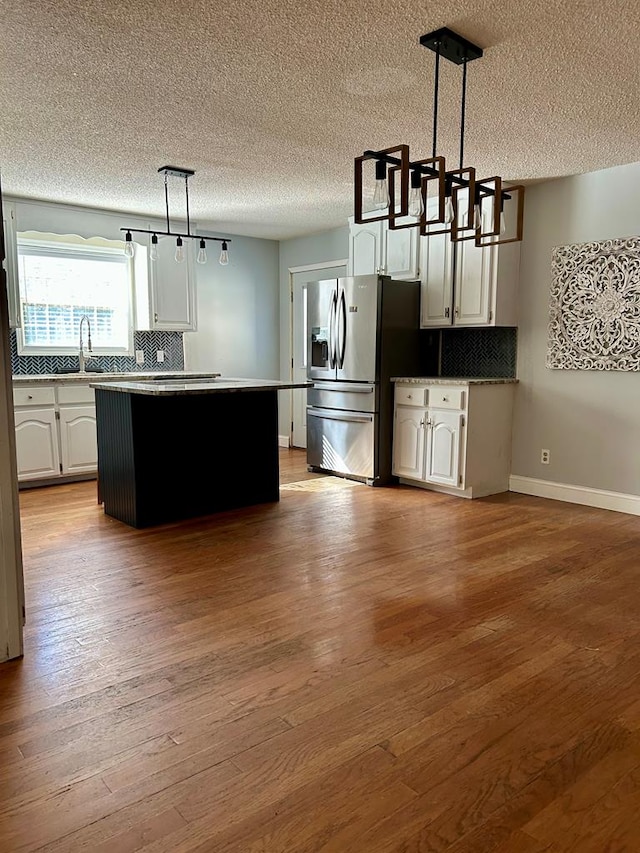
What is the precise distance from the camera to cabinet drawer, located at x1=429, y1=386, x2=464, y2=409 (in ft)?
15.0

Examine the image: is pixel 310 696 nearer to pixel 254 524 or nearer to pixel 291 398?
pixel 254 524

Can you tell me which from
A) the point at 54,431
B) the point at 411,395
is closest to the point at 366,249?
the point at 411,395

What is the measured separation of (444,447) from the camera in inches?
186

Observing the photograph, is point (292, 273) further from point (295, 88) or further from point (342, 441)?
point (295, 88)

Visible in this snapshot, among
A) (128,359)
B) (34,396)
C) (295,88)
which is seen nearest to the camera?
(295,88)

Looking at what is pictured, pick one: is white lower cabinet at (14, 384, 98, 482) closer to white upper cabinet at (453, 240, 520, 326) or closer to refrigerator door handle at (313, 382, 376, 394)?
refrigerator door handle at (313, 382, 376, 394)

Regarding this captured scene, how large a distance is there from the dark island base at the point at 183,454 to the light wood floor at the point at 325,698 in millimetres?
473

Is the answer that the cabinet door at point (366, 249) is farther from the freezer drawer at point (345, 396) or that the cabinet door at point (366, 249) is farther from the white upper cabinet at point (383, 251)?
the freezer drawer at point (345, 396)

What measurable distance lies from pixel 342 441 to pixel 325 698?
3.46 meters

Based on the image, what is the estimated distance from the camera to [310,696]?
6.64 feet

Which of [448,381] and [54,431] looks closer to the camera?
[448,381]

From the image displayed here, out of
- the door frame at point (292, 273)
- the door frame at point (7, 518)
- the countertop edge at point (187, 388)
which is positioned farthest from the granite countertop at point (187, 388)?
the door frame at point (292, 273)

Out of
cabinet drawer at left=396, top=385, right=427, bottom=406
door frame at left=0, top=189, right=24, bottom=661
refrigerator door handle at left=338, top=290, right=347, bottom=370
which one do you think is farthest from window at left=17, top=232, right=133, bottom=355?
→ door frame at left=0, top=189, right=24, bottom=661

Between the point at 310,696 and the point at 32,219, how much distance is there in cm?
485
